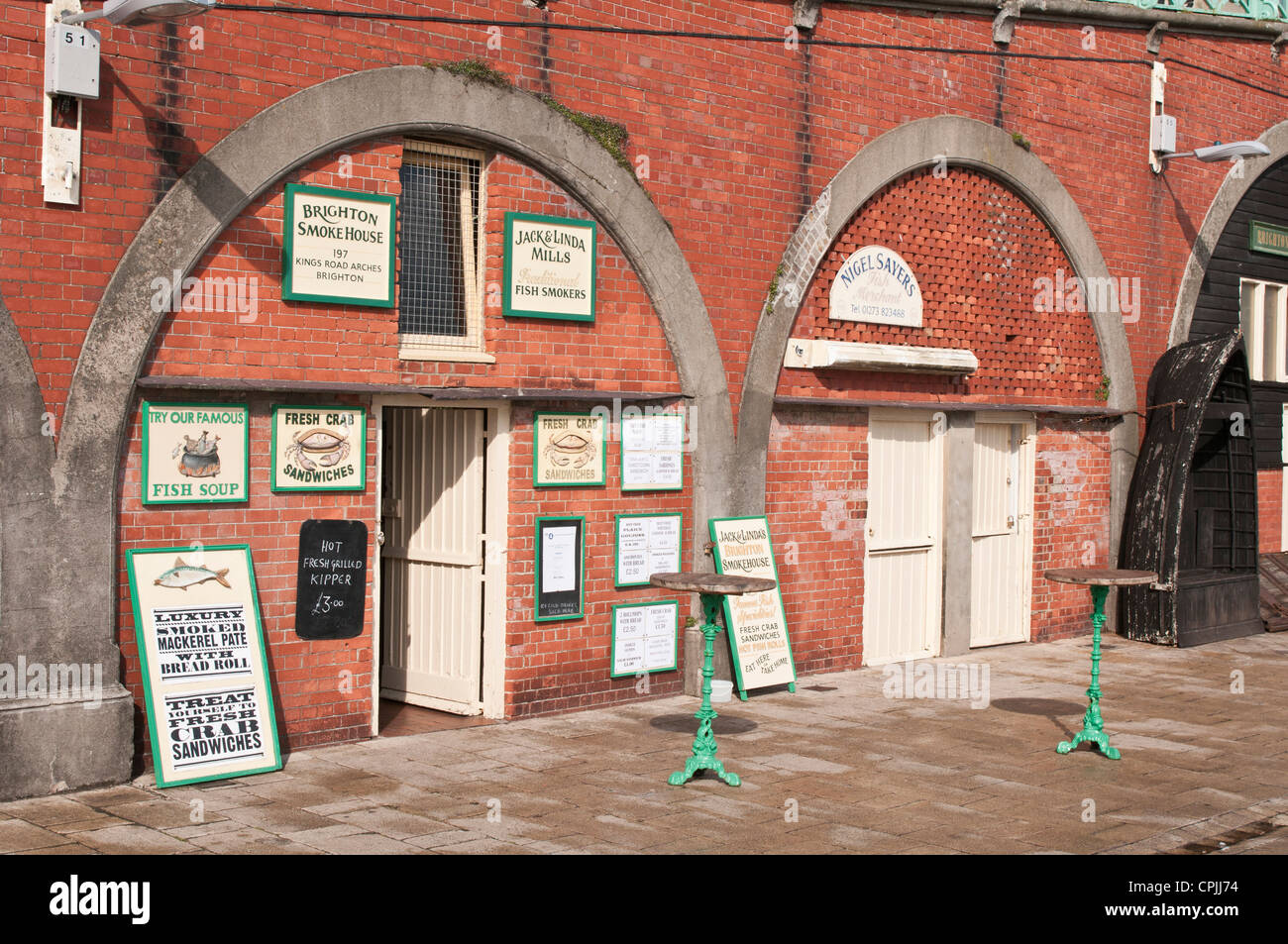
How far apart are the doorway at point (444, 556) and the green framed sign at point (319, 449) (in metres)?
0.49

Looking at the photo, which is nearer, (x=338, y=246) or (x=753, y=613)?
(x=338, y=246)

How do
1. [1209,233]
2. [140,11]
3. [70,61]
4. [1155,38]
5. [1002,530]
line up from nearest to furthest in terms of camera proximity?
1. [140,11]
2. [70,61]
3. [1002,530]
4. [1155,38]
5. [1209,233]

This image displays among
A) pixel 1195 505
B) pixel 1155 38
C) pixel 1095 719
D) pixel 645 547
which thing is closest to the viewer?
pixel 1095 719

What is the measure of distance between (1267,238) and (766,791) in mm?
11920

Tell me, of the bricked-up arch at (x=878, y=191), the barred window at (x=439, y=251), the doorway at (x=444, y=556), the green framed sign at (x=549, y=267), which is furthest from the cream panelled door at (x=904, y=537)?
the barred window at (x=439, y=251)

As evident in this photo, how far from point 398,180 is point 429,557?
279 centimetres

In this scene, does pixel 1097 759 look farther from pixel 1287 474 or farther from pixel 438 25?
pixel 1287 474

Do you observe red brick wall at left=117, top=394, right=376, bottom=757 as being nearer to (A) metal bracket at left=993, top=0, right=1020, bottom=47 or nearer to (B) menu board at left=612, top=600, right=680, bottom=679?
(B) menu board at left=612, top=600, right=680, bottom=679

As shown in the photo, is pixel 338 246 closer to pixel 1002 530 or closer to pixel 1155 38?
pixel 1002 530

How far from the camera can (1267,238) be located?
16453 mm

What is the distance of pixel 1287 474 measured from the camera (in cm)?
1686

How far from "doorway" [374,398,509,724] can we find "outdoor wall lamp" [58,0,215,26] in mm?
2917

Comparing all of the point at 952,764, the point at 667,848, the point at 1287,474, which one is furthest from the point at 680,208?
the point at 1287,474

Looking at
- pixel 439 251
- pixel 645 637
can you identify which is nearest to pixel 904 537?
pixel 645 637
